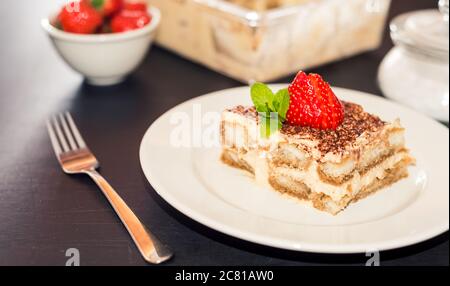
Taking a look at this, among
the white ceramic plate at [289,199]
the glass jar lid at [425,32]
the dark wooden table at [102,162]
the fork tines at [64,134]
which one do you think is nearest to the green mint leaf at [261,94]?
the white ceramic plate at [289,199]

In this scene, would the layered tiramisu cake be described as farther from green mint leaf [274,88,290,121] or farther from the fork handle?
the fork handle

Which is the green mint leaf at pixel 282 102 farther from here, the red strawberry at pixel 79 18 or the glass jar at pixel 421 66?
the red strawberry at pixel 79 18

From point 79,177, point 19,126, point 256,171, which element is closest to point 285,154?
point 256,171

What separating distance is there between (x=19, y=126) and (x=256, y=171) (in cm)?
61

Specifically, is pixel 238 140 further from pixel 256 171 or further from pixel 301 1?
pixel 301 1

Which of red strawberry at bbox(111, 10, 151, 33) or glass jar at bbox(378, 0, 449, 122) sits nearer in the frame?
glass jar at bbox(378, 0, 449, 122)

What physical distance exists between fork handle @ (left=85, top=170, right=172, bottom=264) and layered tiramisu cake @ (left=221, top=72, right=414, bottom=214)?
0.97 feet

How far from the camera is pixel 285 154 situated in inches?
50.7

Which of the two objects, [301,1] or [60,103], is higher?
[301,1]

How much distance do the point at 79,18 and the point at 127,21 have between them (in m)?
0.13

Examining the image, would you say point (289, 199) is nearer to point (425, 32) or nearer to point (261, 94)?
point (261, 94)

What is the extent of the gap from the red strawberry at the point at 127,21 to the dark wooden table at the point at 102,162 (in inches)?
6.7

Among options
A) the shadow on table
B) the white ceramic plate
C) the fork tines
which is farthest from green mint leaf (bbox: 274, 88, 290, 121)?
the fork tines

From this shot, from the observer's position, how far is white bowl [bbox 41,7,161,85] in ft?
5.31
